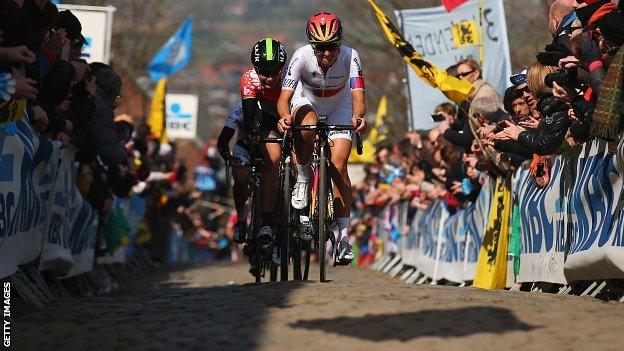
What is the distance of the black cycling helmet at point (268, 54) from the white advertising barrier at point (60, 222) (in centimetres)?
219

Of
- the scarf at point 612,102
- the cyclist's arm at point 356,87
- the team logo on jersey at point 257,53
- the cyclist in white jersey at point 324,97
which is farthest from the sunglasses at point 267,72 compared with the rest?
the scarf at point 612,102

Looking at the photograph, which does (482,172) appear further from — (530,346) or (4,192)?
(530,346)

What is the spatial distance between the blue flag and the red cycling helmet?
18.9 meters

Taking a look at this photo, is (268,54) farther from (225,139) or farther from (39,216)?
(39,216)

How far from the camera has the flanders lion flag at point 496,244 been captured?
48.2 feet

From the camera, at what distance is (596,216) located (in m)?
11.1

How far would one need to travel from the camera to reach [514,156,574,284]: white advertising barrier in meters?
12.5

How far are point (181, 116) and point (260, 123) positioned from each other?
3842cm

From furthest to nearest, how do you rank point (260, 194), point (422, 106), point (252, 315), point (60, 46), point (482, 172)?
point (422, 106)
point (482, 172)
point (260, 194)
point (60, 46)
point (252, 315)

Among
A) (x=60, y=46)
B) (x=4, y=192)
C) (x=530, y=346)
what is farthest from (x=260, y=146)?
(x=530, y=346)

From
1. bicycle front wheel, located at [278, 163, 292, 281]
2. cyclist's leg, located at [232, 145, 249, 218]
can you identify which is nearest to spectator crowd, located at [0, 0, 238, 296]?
cyclist's leg, located at [232, 145, 249, 218]

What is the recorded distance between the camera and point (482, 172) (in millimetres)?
16859

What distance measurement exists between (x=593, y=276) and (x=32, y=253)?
4507mm

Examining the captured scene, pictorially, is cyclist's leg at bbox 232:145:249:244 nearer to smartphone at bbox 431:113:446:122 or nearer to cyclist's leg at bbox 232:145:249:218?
cyclist's leg at bbox 232:145:249:218
